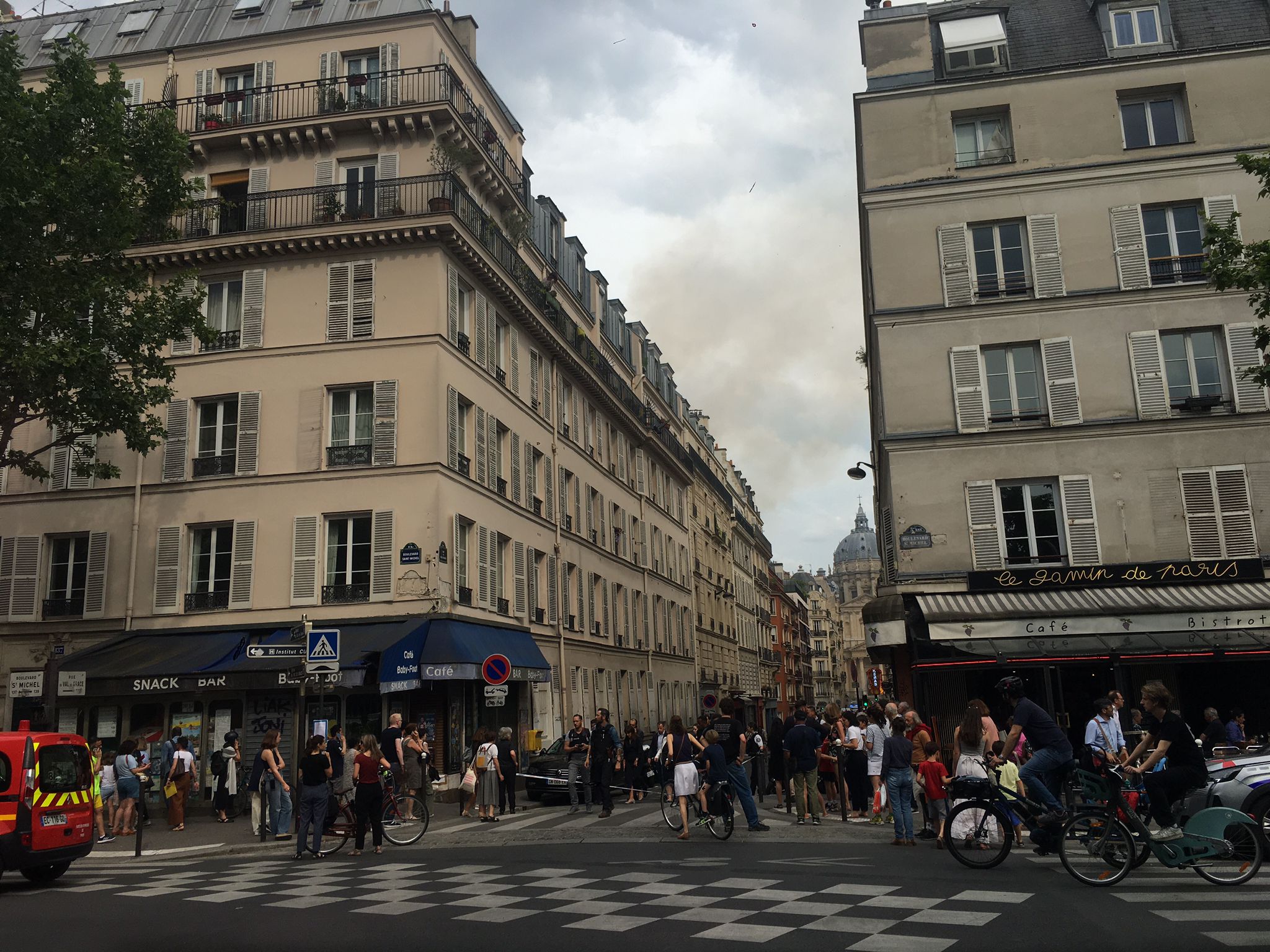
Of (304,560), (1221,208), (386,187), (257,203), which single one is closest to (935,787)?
(304,560)

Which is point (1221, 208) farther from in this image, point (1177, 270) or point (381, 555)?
point (381, 555)

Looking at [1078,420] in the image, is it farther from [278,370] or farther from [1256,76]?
[278,370]

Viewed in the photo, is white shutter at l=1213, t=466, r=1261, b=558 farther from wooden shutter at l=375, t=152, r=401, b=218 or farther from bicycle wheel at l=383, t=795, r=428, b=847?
wooden shutter at l=375, t=152, r=401, b=218

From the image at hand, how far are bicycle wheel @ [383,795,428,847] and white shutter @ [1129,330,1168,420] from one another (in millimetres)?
17086

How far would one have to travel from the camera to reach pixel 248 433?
82.1 feet

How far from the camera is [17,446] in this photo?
87.8 ft

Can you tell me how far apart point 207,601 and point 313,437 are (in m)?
4.45

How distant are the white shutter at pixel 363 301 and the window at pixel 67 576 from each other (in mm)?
8390

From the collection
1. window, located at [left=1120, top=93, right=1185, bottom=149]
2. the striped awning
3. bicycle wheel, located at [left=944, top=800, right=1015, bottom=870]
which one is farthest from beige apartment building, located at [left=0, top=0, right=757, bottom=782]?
window, located at [left=1120, top=93, right=1185, bottom=149]

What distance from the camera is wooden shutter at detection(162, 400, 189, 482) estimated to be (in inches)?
997

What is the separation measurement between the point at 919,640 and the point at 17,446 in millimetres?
21940

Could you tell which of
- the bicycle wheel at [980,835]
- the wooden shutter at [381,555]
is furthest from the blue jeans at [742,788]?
the wooden shutter at [381,555]

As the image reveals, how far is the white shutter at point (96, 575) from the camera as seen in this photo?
25109mm

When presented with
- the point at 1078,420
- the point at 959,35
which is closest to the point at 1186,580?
the point at 1078,420
